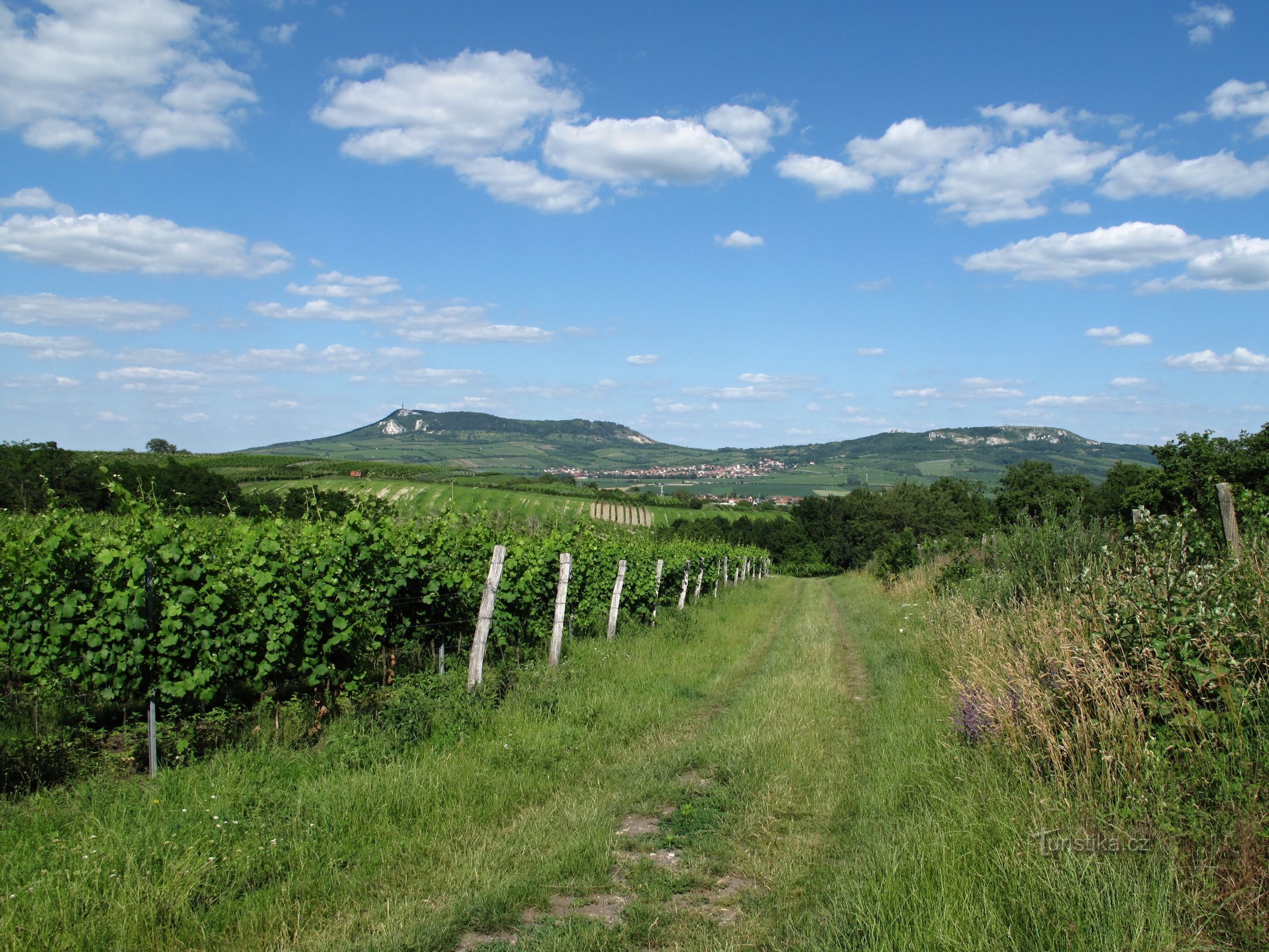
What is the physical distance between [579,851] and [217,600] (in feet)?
13.6

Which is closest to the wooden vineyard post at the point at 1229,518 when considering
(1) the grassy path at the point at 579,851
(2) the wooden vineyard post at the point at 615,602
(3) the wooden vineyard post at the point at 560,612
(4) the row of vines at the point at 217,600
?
(1) the grassy path at the point at 579,851

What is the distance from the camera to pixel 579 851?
4.84 m

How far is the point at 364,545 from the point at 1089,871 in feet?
22.8

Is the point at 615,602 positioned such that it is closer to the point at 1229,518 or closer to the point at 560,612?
the point at 560,612

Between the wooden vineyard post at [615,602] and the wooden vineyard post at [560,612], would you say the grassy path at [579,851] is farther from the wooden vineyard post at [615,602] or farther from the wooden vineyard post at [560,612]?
the wooden vineyard post at [615,602]

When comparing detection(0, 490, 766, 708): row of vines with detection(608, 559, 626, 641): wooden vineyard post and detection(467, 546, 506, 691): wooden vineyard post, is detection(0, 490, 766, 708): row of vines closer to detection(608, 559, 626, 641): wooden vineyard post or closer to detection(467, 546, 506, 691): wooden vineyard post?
detection(467, 546, 506, 691): wooden vineyard post

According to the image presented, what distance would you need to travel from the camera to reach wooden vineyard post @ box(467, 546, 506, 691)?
8555 mm

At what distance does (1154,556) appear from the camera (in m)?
5.54

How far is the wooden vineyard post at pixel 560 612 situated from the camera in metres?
10.8

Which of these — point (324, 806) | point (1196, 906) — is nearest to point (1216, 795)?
point (1196, 906)

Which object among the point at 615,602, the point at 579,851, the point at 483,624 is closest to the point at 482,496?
the point at 615,602

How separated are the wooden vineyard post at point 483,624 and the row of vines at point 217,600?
3.18 ft

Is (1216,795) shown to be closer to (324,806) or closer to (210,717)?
(324,806)

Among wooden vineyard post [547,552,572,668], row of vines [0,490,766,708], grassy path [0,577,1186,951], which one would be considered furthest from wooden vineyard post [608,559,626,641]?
grassy path [0,577,1186,951]
